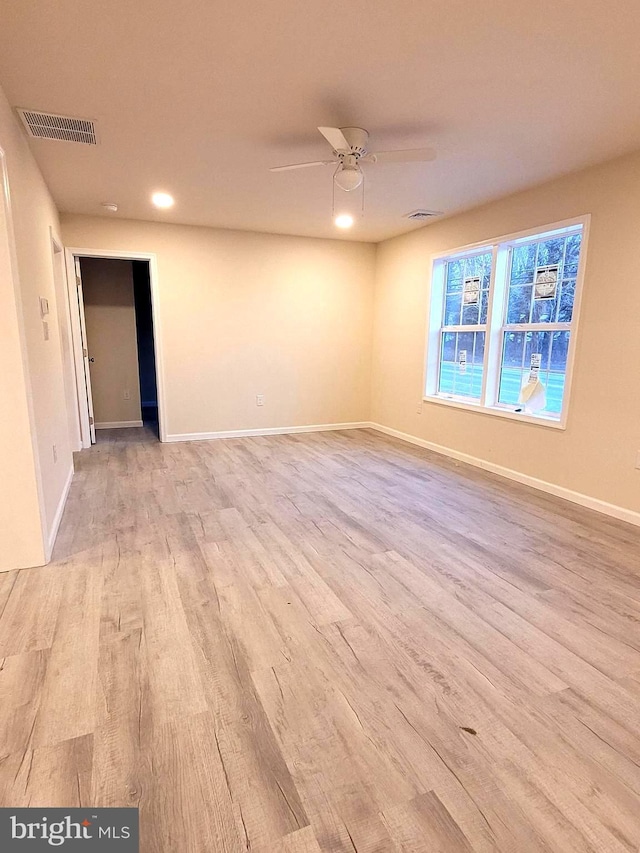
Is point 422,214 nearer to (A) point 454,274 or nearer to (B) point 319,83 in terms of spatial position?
(A) point 454,274

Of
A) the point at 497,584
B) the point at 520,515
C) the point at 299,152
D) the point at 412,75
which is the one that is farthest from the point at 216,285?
the point at 497,584

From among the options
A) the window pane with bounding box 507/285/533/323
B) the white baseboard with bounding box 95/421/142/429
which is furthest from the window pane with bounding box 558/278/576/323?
the white baseboard with bounding box 95/421/142/429

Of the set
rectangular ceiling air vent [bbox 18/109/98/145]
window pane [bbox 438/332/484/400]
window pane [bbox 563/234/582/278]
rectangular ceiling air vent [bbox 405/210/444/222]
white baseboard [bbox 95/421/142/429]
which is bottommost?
white baseboard [bbox 95/421/142/429]

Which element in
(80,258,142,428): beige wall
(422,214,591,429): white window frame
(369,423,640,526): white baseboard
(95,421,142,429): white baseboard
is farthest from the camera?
(95,421,142,429): white baseboard

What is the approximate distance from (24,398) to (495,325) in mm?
3848

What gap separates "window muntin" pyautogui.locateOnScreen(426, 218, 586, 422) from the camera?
147 inches

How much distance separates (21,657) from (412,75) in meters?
3.10

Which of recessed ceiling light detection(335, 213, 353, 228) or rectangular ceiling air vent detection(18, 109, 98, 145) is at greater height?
recessed ceiling light detection(335, 213, 353, 228)

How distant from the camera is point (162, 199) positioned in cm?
414

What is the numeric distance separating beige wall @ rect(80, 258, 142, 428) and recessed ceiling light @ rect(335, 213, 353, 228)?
9.50ft

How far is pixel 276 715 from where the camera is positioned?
1.54 metres

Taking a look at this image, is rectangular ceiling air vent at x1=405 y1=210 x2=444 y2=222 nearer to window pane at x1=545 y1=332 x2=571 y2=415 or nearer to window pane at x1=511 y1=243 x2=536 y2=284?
window pane at x1=511 y1=243 x2=536 y2=284

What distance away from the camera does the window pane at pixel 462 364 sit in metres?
4.69

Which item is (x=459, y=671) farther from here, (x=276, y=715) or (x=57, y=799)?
(x=57, y=799)
